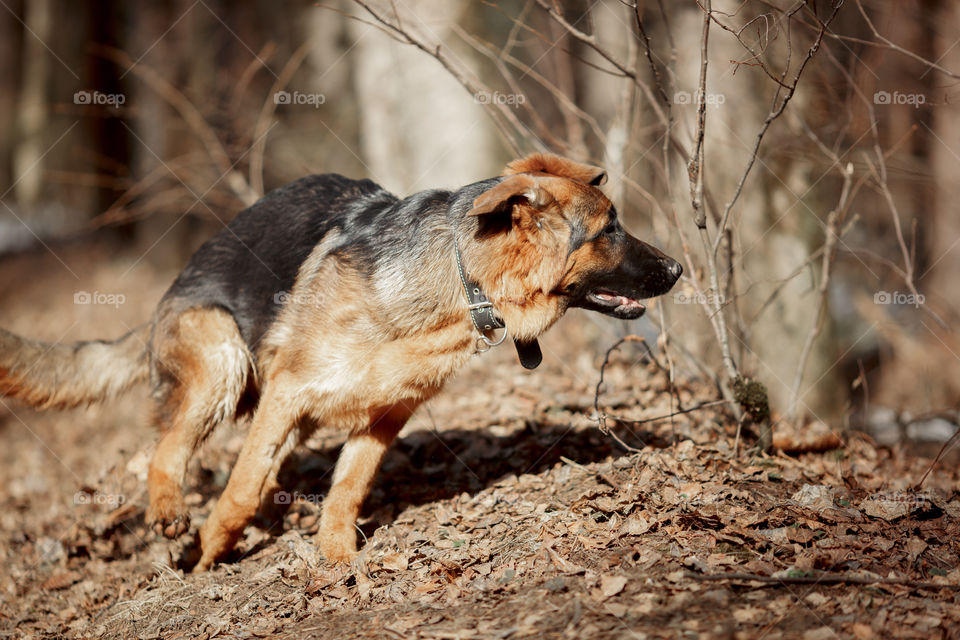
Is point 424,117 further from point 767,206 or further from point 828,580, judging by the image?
point 828,580

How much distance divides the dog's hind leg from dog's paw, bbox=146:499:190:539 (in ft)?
0.05

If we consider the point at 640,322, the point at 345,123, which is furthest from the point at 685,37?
the point at 345,123

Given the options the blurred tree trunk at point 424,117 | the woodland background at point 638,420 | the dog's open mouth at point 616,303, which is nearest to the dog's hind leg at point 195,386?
the woodland background at point 638,420

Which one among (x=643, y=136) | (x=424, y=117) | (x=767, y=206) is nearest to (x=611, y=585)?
(x=767, y=206)

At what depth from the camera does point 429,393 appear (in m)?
4.95

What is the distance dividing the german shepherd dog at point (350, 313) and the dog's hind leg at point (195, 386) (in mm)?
10

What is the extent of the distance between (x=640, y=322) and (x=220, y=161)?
605 cm

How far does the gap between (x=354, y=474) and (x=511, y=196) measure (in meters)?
2.26

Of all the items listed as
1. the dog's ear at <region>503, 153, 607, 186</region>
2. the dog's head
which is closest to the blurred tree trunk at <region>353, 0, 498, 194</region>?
the dog's ear at <region>503, 153, 607, 186</region>

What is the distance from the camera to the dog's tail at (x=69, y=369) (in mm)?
5586

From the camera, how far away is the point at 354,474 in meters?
5.31

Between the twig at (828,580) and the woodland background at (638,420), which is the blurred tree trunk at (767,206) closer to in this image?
the woodland background at (638,420)

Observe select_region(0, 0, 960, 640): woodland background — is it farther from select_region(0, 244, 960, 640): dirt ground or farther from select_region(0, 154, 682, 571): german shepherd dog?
select_region(0, 154, 682, 571): german shepherd dog

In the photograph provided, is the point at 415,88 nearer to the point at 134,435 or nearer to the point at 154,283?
the point at 134,435
